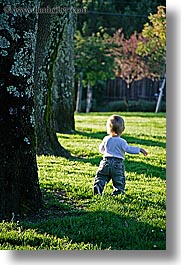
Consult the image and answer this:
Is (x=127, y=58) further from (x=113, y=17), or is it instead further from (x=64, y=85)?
(x=64, y=85)

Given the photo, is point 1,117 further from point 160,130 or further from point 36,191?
point 160,130

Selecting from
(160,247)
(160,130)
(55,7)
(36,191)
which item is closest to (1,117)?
(36,191)

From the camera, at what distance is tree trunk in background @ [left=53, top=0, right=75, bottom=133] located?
7.43 meters

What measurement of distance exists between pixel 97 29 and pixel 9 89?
512 inches

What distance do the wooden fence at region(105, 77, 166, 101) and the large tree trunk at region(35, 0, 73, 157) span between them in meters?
8.54

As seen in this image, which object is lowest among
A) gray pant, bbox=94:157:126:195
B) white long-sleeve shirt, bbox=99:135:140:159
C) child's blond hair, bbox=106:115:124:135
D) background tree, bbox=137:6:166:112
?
gray pant, bbox=94:157:126:195

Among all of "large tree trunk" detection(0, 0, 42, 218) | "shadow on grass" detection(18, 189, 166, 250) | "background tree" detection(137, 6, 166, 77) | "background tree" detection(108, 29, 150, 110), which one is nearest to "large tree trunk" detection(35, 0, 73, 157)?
"large tree trunk" detection(0, 0, 42, 218)

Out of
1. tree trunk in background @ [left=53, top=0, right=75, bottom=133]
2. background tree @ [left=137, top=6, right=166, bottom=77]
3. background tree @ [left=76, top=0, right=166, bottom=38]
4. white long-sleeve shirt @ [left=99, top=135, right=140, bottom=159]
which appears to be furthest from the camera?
background tree @ [left=76, top=0, right=166, bottom=38]

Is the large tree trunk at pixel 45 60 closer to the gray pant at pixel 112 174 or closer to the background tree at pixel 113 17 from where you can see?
the gray pant at pixel 112 174

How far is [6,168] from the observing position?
11.1ft

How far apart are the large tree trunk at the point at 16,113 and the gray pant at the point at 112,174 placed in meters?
0.77

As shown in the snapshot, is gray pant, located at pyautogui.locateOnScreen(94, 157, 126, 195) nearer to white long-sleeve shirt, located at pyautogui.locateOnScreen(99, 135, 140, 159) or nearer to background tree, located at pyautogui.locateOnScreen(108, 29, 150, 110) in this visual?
white long-sleeve shirt, located at pyautogui.locateOnScreen(99, 135, 140, 159)

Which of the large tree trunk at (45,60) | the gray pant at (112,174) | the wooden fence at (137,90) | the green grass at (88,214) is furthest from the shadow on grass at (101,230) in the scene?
the wooden fence at (137,90)

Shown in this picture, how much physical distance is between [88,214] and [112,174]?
23.6 inches
